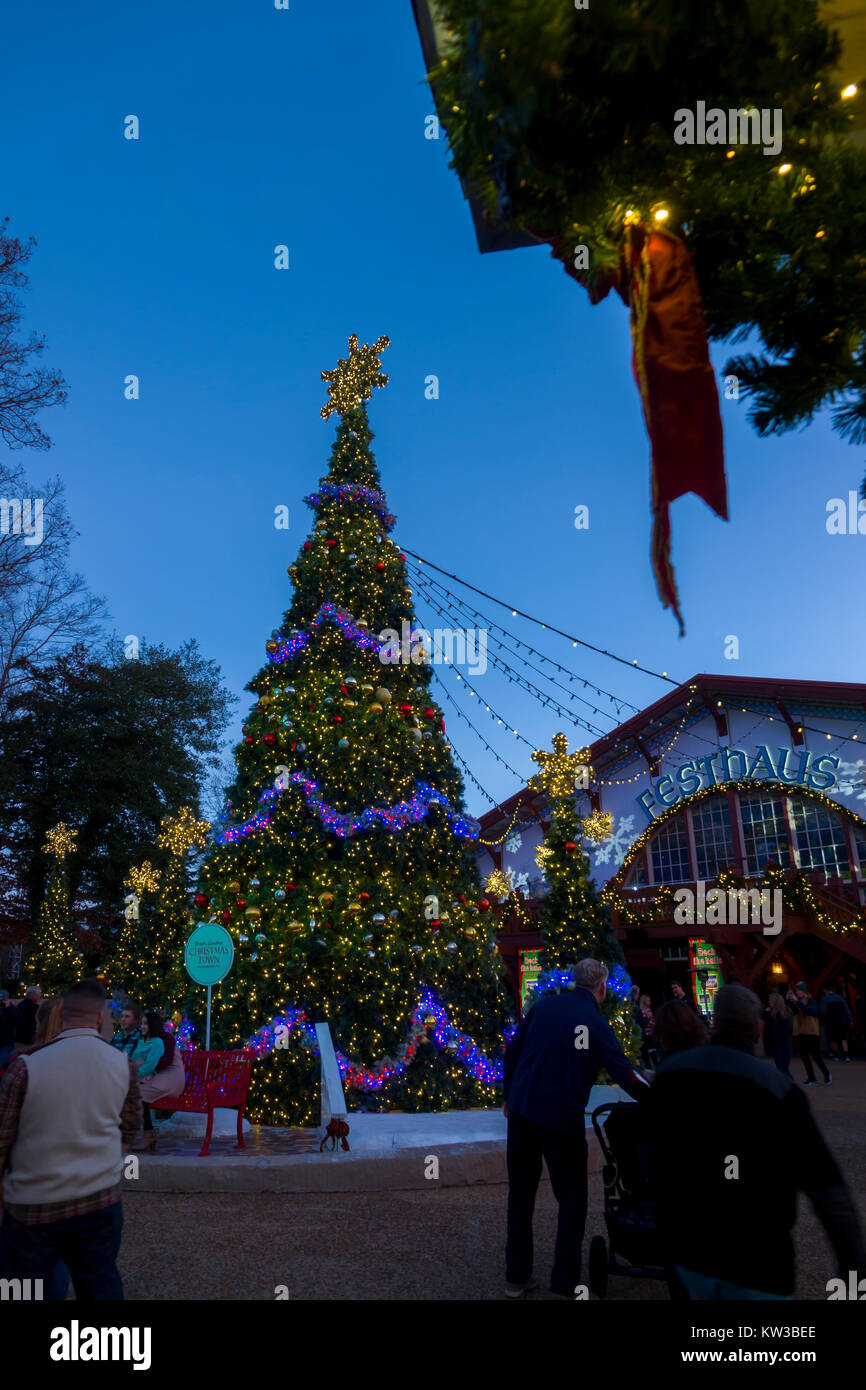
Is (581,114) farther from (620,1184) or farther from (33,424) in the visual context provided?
(33,424)

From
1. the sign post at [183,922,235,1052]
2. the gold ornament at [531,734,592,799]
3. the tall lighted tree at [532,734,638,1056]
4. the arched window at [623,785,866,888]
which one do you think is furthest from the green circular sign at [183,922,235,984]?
the arched window at [623,785,866,888]

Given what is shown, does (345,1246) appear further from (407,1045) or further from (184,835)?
(184,835)

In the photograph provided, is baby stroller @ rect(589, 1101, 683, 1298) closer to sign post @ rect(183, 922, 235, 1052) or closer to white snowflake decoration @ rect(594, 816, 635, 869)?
sign post @ rect(183, 922, 235, 1052)

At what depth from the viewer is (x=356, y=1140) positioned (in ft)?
24.9

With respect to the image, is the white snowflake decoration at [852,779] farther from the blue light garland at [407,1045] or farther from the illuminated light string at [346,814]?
the blue light garland at [407,1045]

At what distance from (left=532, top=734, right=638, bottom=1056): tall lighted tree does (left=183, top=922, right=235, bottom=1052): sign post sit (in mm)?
6625

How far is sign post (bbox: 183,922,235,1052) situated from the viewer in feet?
30.6

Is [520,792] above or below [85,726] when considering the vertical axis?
below

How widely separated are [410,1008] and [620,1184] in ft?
20.2

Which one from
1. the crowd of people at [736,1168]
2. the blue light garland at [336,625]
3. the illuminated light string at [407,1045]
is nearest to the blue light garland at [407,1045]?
the illuminated light string at [407,1045]

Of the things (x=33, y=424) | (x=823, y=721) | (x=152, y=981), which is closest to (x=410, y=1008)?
(x=152, y=981)

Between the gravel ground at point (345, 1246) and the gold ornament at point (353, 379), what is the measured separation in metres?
13.1

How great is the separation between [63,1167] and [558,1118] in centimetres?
232
